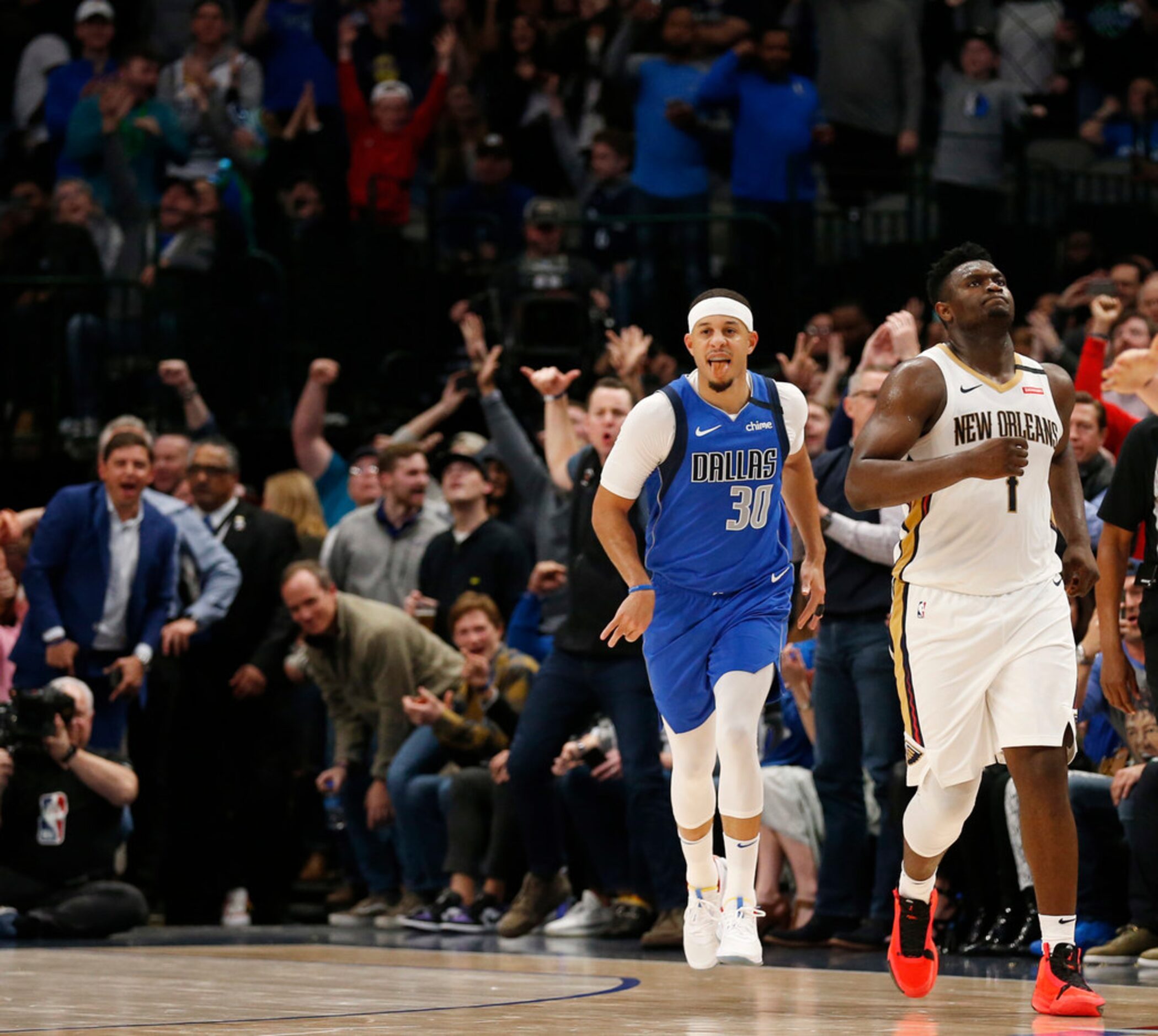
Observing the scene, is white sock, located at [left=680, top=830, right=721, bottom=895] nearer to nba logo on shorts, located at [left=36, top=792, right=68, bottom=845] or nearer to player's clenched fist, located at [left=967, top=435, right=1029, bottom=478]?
player's clenched fist, located at [left=967, top=435, right=1029, bottom=478]

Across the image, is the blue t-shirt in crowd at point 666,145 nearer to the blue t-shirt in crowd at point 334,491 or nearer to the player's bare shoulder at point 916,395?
the blue t-shirt in crowd at point 334,491

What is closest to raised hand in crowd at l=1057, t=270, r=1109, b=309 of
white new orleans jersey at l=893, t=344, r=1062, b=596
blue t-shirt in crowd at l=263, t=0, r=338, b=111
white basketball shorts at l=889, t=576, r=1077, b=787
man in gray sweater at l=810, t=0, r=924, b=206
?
man in gray sweater at l=810, t=0, r=924, b=206

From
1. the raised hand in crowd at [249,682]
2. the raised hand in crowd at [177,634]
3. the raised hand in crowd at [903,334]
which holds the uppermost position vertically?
the raised hand in crowd at [903,334]

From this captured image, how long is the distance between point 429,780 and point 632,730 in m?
1.78

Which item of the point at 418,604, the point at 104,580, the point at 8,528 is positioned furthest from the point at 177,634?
the point at 418,604

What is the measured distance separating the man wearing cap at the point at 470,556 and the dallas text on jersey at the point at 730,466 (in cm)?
383

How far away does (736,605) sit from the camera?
745cm

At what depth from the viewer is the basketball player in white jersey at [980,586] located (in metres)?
6.39

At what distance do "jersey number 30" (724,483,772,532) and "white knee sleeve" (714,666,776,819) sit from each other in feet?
1.70

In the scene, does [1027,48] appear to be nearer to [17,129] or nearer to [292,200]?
[292,200]

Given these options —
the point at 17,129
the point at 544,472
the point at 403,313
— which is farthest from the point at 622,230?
the point at 17,129

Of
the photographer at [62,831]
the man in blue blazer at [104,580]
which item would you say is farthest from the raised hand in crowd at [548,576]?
the photographer at [62,831]

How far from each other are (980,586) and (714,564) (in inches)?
46.5

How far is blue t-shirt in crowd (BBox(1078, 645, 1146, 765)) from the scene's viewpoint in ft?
29.5
